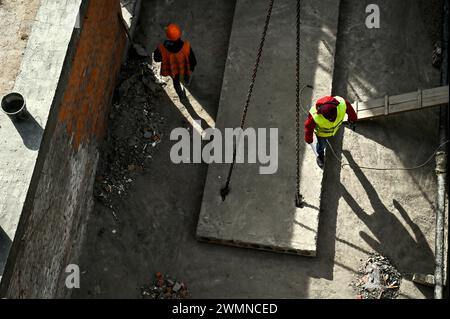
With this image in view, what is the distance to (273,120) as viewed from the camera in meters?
9.93

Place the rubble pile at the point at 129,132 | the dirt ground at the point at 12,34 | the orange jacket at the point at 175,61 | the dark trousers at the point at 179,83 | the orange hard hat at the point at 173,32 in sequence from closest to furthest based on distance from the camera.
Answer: the dirt ground at the point at 12,34
the orange hard hat at the point at 173,32
the orange jacket at the point at 175,61
the rubble pile at the point at 129,132
the dark trousers at the point at 179,83

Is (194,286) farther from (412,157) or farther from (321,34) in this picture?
(321,34)

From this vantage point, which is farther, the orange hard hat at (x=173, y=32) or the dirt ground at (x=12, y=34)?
the orange hard hat at (x=173, y=32)

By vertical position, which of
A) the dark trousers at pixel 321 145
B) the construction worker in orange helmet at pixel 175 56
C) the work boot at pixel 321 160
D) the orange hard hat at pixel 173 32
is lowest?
the work boot at pixel 321 160

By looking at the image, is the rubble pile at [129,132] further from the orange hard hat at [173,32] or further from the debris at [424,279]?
the debris at [424,279]

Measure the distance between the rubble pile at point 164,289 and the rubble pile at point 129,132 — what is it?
1.53 metres

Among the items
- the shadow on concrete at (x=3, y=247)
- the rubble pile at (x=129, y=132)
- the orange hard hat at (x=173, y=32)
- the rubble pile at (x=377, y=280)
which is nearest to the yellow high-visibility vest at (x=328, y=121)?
the rubble pile at (x=377, y=280)

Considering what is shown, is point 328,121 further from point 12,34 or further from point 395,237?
point 12,34

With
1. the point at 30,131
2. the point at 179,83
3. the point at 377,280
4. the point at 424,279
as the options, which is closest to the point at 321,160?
the point at 377,280

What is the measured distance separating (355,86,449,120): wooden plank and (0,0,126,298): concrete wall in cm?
438

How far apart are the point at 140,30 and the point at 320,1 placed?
348 centimetres

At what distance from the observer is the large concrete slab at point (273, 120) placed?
30.0ft

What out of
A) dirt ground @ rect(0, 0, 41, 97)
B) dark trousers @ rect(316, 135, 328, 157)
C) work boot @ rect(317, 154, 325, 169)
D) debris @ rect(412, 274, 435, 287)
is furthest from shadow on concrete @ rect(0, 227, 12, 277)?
debris @ rect(412, 274, 435, 287)

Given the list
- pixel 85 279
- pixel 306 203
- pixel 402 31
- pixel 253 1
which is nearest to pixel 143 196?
pixel 85 279
